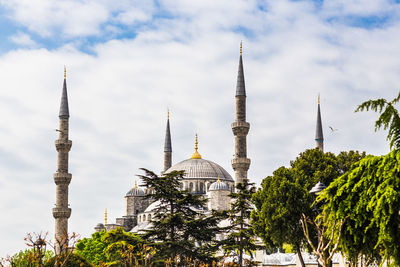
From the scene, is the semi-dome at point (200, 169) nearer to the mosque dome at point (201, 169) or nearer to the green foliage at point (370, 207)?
the mosque dome at point (201, 169)

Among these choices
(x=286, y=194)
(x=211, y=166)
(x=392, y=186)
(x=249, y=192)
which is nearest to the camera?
(x=392, y=186)

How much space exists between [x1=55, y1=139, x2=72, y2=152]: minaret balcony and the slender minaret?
1594 centimetres

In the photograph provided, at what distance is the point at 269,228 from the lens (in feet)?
105

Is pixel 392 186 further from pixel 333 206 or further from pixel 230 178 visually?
pixel 230 178

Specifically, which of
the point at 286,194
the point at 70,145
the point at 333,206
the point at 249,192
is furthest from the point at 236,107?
the point at 333,206

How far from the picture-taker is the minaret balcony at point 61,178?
57.2 metres

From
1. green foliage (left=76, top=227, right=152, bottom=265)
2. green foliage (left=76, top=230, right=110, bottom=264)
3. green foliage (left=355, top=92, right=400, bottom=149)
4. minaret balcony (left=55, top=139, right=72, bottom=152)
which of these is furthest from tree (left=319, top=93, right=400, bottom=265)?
minaret balcony (left=55, top=139, right=72, bottom=152)

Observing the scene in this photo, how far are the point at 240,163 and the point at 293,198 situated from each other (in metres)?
21.0

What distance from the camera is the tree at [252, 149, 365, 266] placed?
103 ft

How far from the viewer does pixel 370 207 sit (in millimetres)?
17406

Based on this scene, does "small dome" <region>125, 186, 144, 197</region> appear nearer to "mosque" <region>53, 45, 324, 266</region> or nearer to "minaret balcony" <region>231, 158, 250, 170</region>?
"mosque" <region>53, 45, 324, 266</region>

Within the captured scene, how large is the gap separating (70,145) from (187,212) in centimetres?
2767

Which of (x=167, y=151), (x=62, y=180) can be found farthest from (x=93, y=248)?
(x=167, y=151)

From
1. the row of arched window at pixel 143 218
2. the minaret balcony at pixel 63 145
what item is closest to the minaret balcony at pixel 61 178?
the minaret balcony at pixel 63 145
